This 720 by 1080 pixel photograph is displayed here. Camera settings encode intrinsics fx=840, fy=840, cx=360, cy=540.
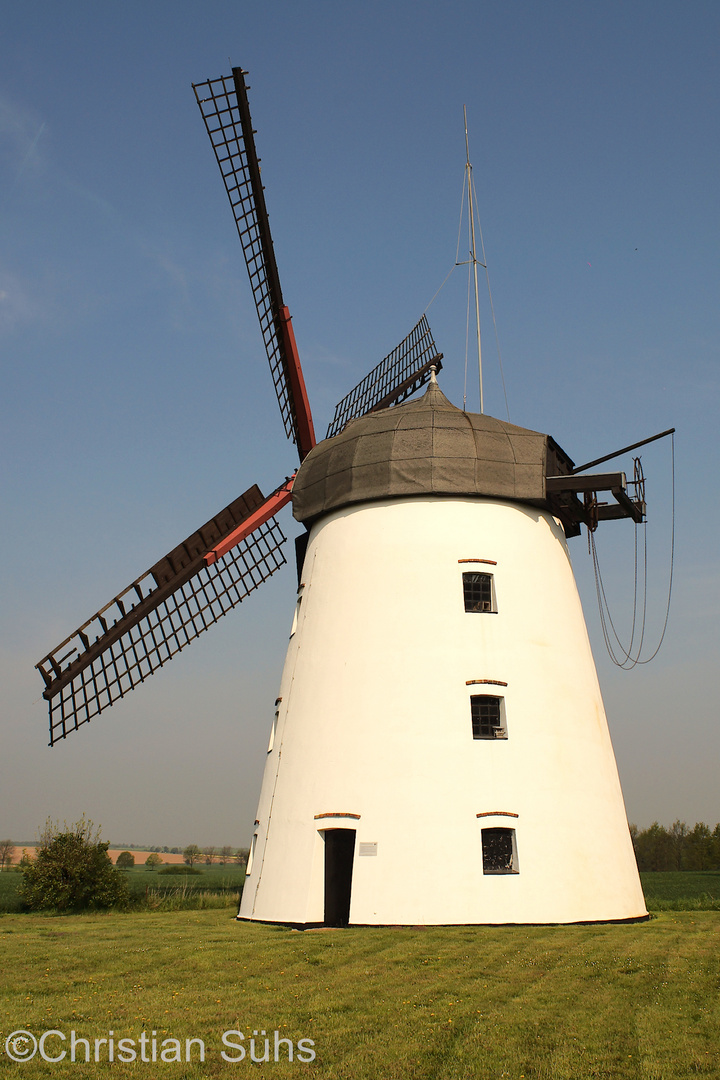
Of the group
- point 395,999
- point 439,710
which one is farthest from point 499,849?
point 395,999

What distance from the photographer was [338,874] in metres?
18.0

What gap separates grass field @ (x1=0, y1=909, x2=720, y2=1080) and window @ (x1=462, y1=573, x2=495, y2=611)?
6.30 m

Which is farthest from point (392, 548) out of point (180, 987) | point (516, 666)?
point (180, 987)

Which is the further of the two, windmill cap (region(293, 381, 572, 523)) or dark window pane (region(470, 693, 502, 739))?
windmill cap (region(293, 381, 572, 523))

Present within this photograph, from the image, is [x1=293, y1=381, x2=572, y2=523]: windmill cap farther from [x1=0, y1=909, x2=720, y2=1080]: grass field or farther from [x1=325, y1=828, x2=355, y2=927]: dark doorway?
[x1=0, y1=909, x2=720, y2=1080]: grass field

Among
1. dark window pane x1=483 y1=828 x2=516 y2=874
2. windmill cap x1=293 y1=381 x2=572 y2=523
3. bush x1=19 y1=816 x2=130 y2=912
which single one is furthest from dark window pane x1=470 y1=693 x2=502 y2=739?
bush x1=19 y1=816 x2=130 y2=912

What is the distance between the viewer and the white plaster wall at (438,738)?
15.1m

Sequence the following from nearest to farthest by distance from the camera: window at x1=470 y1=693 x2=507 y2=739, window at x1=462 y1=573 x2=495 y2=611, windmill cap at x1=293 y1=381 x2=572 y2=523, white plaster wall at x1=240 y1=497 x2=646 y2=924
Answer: white plaster wall at x1=240 y1=497 x2=646 y2=924, window at x1=470 y1=693 x2=507 y2=739, window at x1=462 y1=573 x2=495 y2=611, windmill cap at x1=293 y1=381 x2=572 y2=523

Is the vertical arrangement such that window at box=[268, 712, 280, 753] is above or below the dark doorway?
above

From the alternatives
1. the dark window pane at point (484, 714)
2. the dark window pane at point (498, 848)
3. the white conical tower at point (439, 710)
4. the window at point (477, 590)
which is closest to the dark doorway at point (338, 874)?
the white conical tower at point (439, 710)

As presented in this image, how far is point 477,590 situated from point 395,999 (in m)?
9.78

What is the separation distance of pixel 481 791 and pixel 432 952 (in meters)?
4.02

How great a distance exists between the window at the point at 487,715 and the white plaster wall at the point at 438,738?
0.25m

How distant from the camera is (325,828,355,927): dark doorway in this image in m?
17.4
